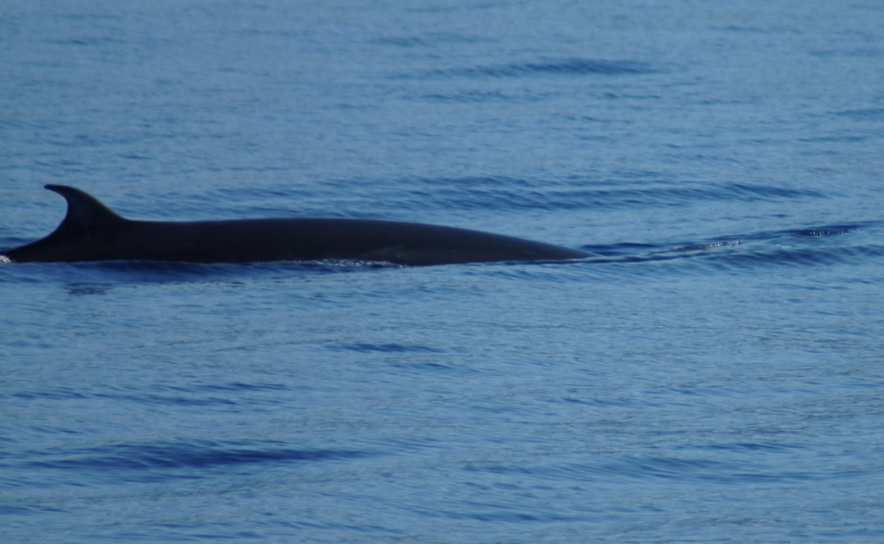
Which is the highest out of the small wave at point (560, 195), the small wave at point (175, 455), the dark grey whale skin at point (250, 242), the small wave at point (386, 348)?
the small wave at point (560, 195)

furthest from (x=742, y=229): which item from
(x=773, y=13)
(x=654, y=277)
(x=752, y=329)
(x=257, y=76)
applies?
(x=773, y=13)

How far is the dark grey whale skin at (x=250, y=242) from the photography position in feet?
27.0

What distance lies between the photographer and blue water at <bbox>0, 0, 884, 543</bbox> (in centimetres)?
469

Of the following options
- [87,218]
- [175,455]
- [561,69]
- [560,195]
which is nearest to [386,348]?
[175,455]

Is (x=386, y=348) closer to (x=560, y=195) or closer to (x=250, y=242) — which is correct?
(x=250, y=242)

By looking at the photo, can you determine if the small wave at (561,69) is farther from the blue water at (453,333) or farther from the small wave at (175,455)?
the small wave at (175,455)

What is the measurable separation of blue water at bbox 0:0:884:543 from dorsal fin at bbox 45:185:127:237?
25 cm

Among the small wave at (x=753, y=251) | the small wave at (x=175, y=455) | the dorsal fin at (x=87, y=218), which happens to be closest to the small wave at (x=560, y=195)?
the small wave at (x=753, y=251)

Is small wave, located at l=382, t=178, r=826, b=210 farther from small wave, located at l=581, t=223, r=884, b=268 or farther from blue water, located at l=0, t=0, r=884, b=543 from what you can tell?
small wave, located at l=581, t=223, r=884, b=268

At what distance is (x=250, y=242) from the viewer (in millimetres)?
8422

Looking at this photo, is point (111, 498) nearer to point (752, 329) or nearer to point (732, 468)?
point (732, 468)

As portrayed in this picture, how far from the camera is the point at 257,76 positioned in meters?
19.4

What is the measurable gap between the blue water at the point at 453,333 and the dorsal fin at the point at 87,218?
254 millimetres

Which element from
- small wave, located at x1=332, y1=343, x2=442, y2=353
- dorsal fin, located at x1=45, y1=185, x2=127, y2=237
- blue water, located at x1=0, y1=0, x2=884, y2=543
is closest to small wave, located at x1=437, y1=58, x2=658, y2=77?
blue water, located at x1=0, y1=0, x2=884, y2=543
